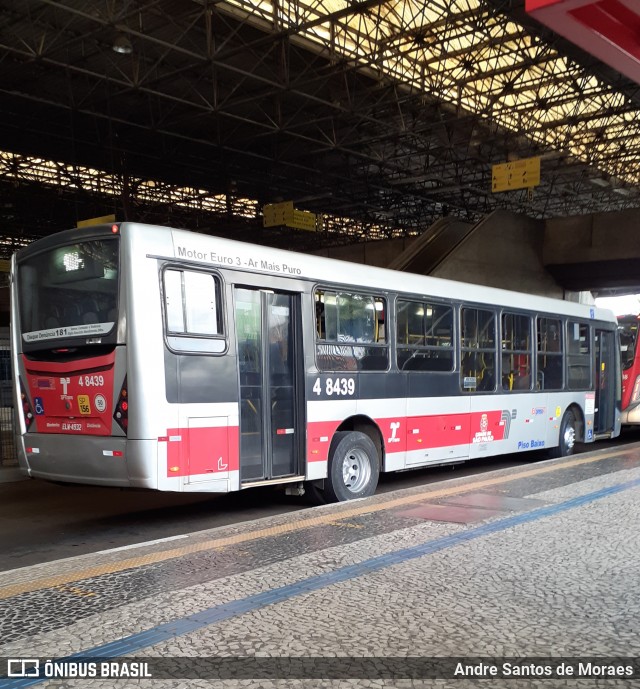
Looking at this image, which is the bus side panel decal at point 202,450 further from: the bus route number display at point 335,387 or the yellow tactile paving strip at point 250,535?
the bus route number display at point 335,387

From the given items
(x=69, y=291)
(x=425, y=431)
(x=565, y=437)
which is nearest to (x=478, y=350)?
(x=425, y=431)

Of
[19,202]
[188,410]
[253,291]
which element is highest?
[19,202]

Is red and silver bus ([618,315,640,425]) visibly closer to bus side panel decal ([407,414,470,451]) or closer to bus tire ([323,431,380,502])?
bus side panel decal ([407,414,470,451])

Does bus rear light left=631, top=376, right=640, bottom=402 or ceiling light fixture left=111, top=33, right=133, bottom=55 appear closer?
bus rear light left=631, top=376, right=640, bottom=402

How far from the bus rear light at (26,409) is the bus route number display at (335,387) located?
3249 mm

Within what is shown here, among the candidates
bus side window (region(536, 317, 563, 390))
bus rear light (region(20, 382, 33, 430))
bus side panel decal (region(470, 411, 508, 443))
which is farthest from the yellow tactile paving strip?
bus side window (region(536, 317, 563, 390))

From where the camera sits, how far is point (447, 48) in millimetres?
24625

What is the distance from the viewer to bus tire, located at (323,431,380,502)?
9.12m

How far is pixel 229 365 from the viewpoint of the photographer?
7984 millimetres

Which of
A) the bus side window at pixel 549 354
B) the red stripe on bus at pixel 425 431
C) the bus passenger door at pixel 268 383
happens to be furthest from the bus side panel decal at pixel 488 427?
the bus passenger door at pixel 268 383

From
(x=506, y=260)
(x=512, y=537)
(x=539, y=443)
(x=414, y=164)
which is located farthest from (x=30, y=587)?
(x=414, y=164)

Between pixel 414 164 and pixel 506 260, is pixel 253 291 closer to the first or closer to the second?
pixel 506 260

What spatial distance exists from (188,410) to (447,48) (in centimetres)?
2085

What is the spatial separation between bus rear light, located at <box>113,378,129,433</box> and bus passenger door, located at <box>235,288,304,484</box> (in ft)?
4.45
